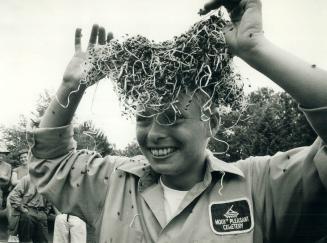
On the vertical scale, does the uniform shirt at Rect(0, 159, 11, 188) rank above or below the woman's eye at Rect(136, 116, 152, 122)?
below

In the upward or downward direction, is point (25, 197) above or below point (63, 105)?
below

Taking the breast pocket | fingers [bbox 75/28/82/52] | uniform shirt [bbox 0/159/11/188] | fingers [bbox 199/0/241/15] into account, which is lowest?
uniform shirt [bbox 0/159/11/188]

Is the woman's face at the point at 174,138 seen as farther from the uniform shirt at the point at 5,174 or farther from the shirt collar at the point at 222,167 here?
the uniform shirt at the point at 5,174

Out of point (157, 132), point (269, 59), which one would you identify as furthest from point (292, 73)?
point (157, 132)

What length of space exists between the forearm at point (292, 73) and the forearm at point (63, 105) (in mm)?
1161

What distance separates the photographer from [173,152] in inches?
115

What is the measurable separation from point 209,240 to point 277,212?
0.39 metres

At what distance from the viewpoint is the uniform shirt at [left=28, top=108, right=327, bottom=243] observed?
264 centimetres

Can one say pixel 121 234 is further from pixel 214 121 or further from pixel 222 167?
pixel 214 121

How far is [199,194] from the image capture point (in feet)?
9.66

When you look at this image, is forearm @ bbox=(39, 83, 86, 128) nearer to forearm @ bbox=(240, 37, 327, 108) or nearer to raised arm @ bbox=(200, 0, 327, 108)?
raised arm @ bbox=(200, 0, 327, 108)

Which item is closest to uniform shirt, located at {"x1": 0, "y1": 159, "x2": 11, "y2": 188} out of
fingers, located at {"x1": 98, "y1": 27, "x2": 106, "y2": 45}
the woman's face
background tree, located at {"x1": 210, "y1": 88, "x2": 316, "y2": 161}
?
background tree, located at {"x1": 210, "y1": 88, "x2": 316, "y2": 161}

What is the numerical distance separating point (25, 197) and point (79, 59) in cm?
908

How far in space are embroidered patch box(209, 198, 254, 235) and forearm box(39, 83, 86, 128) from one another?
1056mm
